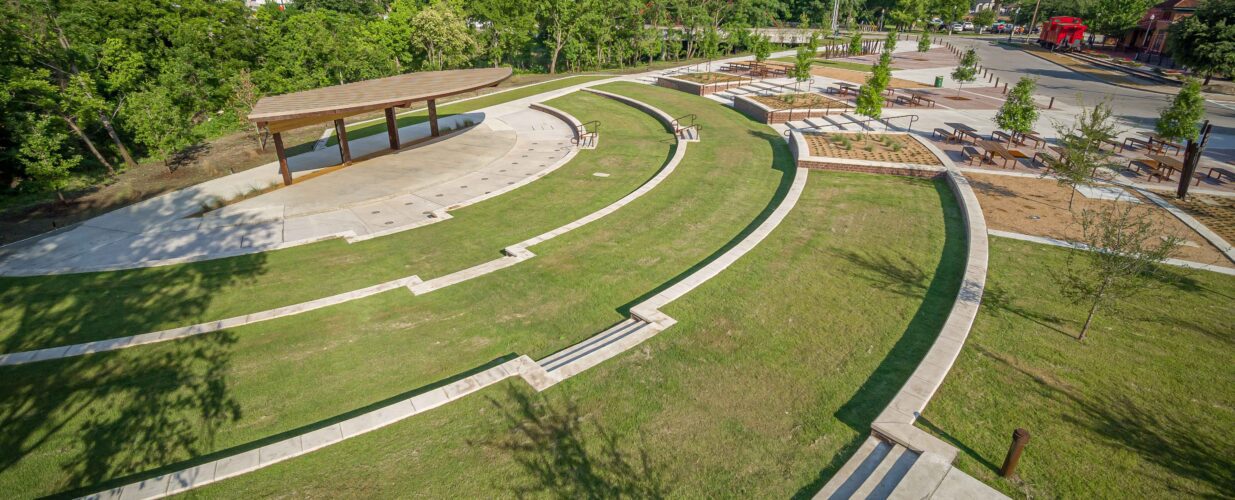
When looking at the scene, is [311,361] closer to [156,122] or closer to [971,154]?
[156,122]

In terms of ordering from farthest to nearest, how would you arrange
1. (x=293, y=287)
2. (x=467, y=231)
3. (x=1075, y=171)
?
(x=467, y=231), (x=1075, y=171), (x=293, y=287)

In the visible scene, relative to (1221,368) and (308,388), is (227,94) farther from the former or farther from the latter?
(1221,368)

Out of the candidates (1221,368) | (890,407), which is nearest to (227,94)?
(890,407)

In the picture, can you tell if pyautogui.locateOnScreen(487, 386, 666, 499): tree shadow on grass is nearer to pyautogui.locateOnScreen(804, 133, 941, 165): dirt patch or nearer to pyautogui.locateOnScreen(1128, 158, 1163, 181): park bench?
pyautogui.locateOnScreen(804, 133, 941, 165): dirt patch

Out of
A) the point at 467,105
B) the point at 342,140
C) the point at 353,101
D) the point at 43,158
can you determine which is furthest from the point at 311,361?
the point at 467,105

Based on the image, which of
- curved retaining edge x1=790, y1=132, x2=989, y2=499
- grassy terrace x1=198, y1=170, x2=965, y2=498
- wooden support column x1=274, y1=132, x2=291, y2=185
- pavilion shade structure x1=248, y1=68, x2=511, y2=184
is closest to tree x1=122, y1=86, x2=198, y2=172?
pavilion shade structure x1=248, y1=68, x2=511, y2=184
